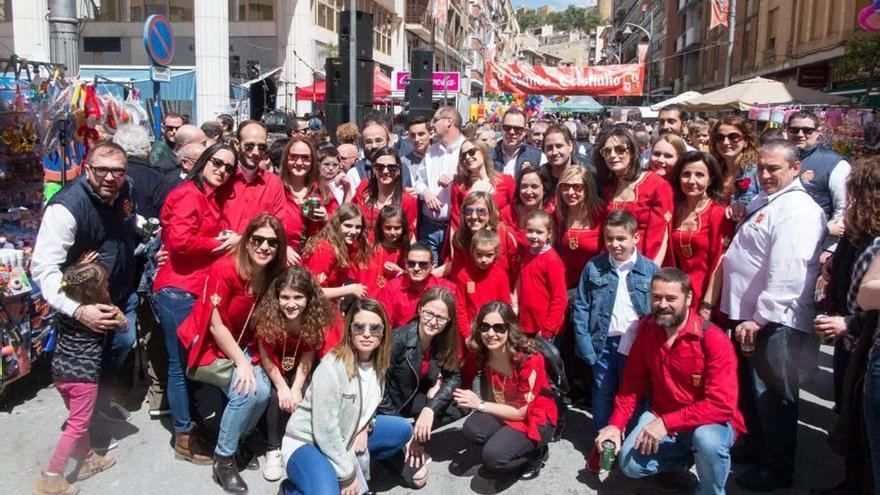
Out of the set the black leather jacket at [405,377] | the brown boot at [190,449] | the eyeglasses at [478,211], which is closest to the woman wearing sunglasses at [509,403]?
the black leather jacket at [405,377]

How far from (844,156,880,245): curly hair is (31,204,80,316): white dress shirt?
12.7ft

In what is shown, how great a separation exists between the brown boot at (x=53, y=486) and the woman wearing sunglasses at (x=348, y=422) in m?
Answer: 1.16

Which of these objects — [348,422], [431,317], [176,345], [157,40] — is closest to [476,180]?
[431,317]

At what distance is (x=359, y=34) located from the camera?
11148 mm

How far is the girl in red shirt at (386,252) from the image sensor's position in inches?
174

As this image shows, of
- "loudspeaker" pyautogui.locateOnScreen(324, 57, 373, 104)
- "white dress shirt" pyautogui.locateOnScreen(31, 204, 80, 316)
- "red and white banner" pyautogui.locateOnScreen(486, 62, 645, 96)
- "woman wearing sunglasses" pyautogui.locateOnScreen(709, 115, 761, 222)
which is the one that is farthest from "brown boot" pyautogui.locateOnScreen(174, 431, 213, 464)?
"red and white banner" pyautogui.locateOnScreen(486, 62, 645, 96)

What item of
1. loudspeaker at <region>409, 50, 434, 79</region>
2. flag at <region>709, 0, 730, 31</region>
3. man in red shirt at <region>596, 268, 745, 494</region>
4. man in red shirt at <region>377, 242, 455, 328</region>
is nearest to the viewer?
man in red shirt at <region>596, 268, 745, 494</region>

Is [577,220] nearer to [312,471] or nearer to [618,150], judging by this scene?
[618,150]

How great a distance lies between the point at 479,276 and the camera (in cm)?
429

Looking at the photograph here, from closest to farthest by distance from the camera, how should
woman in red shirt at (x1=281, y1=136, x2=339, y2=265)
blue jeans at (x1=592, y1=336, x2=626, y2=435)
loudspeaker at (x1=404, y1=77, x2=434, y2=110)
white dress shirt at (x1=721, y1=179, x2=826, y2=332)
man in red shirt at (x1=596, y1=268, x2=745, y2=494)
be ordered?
man in red shirt at (x1=596, y1=268, x2=745, y2=494), white dress shirt at (x1=721, y1=179, x2=826, y2=332), blue jeans at (x1=592, y1=336, x2=626, y2=435), woman in red shirt at (x1=281, y1=136, x2=339, y2=265), loudspeaker at (x1=404, y1=77, x2=434, y2=110)

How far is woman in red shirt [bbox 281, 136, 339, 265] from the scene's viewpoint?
14.7 ft

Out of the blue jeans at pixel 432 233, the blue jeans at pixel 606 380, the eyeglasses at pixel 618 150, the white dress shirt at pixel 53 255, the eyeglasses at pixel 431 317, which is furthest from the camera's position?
the blue jeans at pixel 432 233

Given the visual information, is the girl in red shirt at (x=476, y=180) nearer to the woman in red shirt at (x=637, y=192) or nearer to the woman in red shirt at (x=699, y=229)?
the woman in red shirt at (x=637, y=192)

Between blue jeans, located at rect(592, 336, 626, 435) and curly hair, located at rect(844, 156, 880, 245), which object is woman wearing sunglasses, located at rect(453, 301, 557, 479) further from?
curly hair, located at rect(844, 156, 880, 245)
